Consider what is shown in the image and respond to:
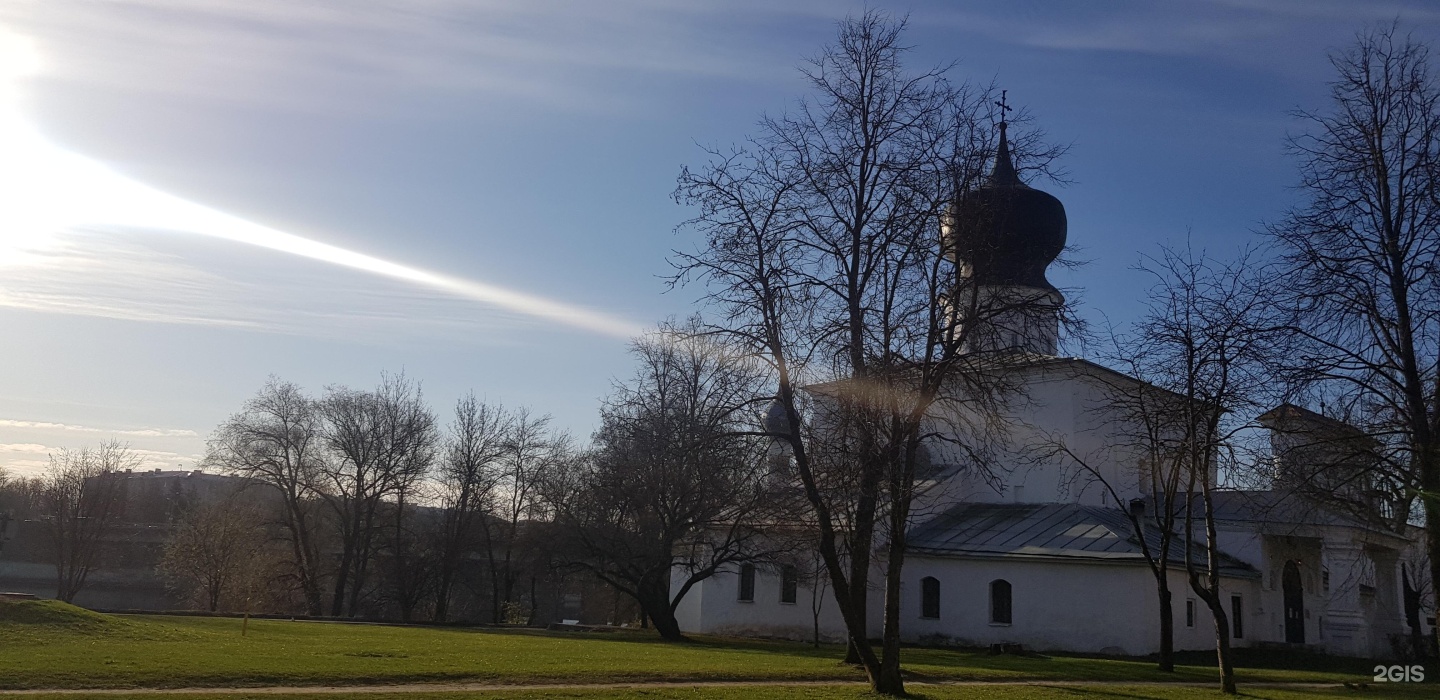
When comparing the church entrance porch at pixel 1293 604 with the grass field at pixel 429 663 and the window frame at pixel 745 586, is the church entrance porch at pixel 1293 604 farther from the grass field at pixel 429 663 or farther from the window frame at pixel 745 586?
the window frame at pixel 745 586

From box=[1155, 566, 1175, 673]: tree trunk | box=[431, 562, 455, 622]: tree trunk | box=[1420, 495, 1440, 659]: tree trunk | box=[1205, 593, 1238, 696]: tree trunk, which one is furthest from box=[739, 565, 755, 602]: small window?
box=[1420, 495, 1440, 659]: tree trunk

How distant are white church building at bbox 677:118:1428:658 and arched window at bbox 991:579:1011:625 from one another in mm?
40

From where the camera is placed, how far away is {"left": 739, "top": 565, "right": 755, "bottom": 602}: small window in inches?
1569

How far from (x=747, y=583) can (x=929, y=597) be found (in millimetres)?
7173

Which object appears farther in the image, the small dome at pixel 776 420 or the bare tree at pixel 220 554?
the bare tree at pixel 220 554

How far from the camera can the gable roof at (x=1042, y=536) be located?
33.1 meters

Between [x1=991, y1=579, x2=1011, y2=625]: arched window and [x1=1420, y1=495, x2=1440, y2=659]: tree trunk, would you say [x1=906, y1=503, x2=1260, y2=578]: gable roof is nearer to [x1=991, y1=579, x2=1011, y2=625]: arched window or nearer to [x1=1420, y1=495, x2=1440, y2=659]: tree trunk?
[x1=991, y1=579, x2=1011, y2=625]: arched window

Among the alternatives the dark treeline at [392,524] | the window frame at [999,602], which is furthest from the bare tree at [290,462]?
the window frame at [999,602]

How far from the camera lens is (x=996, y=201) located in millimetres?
16281

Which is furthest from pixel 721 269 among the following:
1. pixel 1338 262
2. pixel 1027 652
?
pixel 1027 652

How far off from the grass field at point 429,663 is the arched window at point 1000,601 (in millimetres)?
5085

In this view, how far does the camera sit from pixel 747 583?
40000mm

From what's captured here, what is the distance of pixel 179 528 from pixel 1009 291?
47394 mm

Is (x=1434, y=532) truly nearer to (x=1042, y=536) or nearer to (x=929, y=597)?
(x=1042, y=536)
